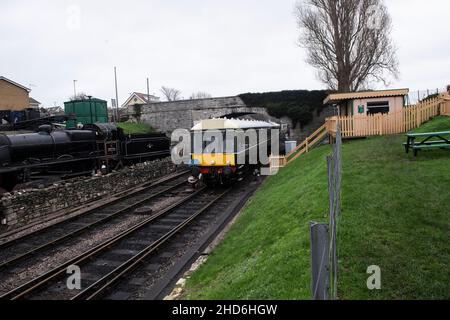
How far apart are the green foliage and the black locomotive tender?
1555 cm

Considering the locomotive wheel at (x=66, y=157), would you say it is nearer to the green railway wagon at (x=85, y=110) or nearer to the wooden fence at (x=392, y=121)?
the wooden fence at (x=392, y=121)

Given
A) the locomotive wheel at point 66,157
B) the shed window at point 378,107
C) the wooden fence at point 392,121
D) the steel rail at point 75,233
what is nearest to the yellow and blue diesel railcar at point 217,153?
the steel rail at point 75,233

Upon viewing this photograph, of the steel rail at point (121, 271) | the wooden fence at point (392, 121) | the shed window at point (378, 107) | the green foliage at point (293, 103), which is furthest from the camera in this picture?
the green foliage at point (293, 103)

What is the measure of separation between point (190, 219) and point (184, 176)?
10.4 meters

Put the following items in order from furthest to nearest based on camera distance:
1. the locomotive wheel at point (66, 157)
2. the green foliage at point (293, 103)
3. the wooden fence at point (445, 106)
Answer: the green foliage at point (293, 103), the wooden fence at point (445, 106), the locomotive wheel at point (66, 157)

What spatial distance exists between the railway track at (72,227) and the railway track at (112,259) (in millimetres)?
1531

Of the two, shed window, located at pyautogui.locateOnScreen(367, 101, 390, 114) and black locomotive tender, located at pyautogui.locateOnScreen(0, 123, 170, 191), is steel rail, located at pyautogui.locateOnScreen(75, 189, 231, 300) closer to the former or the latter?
black locomotive tender, located at pyautogui.locateOnScreen(0, 123, 170, 191)

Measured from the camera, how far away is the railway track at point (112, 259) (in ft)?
25.7

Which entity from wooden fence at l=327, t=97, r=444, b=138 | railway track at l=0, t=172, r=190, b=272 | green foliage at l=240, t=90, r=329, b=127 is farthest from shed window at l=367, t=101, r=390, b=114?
green foliage at l=240, t=90, r=329, b=127

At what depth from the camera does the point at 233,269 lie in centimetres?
764

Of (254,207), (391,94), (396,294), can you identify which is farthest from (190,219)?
(391,94)

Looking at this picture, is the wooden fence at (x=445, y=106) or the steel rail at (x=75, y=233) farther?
the wooden fence at (x=445, y=106)

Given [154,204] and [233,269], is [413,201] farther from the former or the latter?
[154,204]

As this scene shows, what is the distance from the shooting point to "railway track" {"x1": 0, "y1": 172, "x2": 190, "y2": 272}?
1022cm
